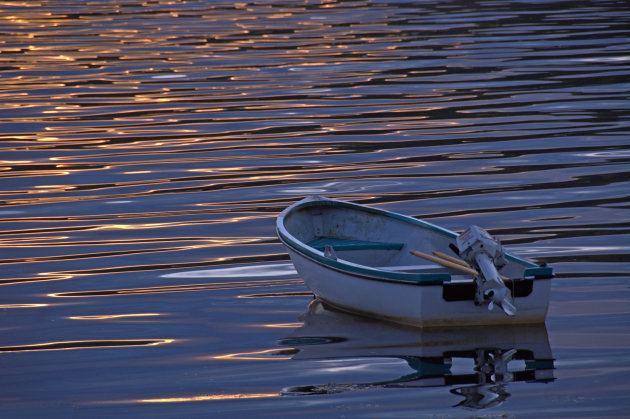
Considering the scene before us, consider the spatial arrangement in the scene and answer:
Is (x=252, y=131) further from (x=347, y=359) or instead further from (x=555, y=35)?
(x=555, y=35)

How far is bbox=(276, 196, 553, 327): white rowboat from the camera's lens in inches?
393

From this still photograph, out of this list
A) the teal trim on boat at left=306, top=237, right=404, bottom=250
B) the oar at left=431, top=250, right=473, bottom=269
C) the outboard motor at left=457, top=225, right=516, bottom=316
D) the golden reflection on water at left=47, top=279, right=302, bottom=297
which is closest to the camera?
the outboard motor at left=457, top=225, right=516, bottom=316

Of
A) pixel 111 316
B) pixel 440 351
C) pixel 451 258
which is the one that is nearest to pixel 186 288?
pixel 111 316

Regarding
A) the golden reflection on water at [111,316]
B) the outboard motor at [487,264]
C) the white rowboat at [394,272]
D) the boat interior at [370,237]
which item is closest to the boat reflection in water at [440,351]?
the white rowboat at [394,272]

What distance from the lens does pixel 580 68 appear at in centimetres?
2856

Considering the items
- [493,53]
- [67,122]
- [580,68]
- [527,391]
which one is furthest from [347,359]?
[493,53]

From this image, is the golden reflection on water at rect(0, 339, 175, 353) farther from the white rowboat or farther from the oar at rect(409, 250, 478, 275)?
the oar at rect(409, 250, 478, 275)

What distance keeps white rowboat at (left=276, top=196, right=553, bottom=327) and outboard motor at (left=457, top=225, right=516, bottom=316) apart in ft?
0.08

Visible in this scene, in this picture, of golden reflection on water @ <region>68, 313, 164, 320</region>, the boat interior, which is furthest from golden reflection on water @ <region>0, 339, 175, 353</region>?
the boat interior

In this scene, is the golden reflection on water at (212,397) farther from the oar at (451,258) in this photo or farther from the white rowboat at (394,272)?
the oar at (451,258)

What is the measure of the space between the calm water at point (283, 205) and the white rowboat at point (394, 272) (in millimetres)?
243

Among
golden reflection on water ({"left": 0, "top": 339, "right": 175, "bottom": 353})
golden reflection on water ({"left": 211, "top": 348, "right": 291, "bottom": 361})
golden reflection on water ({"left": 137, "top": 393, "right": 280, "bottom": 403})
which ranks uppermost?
golden reflection on water ({"left": 0, "top": 339, "right": 175, "bottom": 353})

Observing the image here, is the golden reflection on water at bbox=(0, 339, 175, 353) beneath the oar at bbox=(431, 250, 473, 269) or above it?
beneath

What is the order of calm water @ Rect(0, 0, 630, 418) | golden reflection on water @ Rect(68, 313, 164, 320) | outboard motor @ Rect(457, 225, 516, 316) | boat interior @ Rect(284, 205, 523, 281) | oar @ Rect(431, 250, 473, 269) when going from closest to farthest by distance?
1. calm water @ Rect(0, 0, 630, 418)
2. outboard motor @ Rect(457, 225, 516, 316)
3. oar @ Rect(431, 250, 473, 269)
4. golden reflection on water @ Rect(68, 313, 164, 320)
5. boat interior @ Rect(284, 205, 523, 281)
